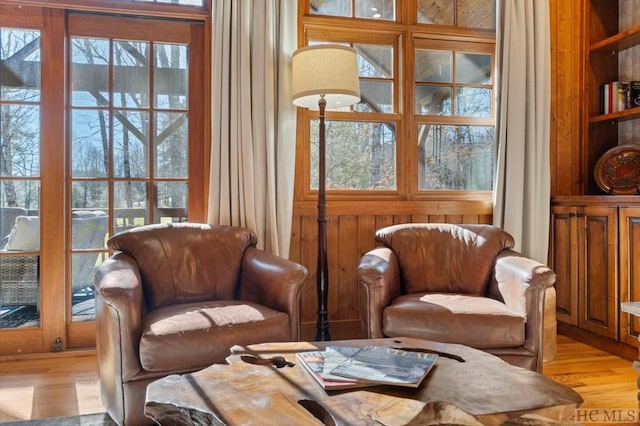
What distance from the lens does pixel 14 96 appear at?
2.76 meters

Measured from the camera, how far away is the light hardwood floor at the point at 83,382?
80.9 inches

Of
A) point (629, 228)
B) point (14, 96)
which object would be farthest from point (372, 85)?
point (14, 96)

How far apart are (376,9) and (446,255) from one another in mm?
1782

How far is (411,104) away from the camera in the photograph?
3.20 metres

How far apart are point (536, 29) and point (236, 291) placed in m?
2.71

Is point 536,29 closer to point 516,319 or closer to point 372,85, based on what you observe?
point 372,85

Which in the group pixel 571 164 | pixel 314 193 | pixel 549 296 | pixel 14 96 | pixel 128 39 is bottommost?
pixel 549 296

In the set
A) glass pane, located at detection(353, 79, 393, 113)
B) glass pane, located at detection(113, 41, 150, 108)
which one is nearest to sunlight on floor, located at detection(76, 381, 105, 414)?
glass pane, located at detection(113, 41, 150, 108)

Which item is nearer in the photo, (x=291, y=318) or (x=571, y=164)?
(x=291, y=318)

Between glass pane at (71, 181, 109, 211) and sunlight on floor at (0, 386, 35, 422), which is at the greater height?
glass pane at (71, 181, 109, 211)

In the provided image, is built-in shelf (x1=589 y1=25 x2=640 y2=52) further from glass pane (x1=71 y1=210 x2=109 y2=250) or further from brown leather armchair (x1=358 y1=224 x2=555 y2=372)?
glass pane (x1=71 y1=210 x2=109 y2=250)

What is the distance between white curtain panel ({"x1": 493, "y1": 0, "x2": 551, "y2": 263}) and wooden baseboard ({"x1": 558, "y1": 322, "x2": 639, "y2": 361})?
496 millimetres

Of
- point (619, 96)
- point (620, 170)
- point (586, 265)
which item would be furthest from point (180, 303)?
point (619, 96)

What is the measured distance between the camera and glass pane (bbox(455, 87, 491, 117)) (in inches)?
130
